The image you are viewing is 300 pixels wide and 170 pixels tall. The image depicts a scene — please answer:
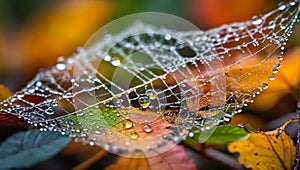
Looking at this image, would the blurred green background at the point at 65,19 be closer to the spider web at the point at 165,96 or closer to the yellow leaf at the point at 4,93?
the spider web at the point at 165,96

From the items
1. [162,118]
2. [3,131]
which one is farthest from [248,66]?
[3,131]

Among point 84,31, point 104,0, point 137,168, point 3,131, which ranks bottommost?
point 137,168

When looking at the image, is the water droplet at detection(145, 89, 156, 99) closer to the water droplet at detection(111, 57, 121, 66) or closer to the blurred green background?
the water droplet at detection(111, 57, 121, 66)

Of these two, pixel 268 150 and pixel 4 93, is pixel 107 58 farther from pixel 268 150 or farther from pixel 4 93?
pixel 268 150

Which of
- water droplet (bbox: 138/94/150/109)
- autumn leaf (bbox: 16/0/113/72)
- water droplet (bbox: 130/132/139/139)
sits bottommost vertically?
water droplet (bbox: 130/132/139/139)

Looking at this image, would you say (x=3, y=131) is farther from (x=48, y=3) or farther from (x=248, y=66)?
(x=48, y=3)

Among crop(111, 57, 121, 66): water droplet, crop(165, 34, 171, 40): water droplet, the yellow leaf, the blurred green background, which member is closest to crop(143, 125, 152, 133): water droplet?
the yellow leaf

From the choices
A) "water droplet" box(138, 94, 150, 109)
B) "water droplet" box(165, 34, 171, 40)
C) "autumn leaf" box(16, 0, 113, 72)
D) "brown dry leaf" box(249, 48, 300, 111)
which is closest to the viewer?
"water droplet" box(138, 94, 150, 109)

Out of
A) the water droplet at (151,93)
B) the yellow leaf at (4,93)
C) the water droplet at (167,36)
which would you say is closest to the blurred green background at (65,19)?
the water droplet at (167,36)
